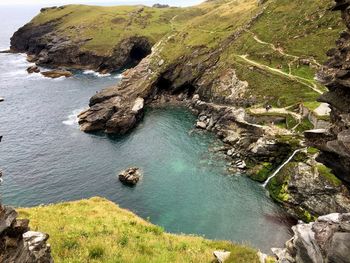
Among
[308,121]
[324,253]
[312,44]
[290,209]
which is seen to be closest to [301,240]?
[324,253]

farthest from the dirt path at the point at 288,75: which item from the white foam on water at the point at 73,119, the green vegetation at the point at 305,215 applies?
the white foam on water at the point at 73,119

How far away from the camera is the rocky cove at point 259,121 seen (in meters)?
23.1

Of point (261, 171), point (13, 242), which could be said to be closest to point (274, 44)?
point (261, 171)

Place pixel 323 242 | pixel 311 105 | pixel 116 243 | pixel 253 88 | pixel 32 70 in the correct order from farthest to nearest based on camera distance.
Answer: pixel 32 70
pixel 253 88
pixel 311 105
pixel 116 243
pixel 323 242

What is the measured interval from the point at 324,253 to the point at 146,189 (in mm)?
60121

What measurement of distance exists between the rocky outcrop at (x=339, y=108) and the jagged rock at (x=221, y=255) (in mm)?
10139

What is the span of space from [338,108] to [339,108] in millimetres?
96

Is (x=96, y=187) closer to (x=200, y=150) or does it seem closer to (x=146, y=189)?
(x=146, y=189)

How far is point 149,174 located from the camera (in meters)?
85.5

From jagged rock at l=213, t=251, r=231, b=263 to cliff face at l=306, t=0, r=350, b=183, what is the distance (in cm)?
1014

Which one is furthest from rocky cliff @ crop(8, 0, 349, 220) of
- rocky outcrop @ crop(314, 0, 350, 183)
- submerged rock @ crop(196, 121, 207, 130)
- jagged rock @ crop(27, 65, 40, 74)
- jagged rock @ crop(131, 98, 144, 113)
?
jagged rock @ crop(27, 65, 40, 74)

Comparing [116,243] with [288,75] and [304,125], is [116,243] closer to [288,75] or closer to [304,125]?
[304,125]

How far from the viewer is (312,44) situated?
123 metres

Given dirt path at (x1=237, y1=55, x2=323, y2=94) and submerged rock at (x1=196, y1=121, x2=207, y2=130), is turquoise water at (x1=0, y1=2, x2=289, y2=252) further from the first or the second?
dirt path at (x1=237, y1=55, x2=323, y2=94)
